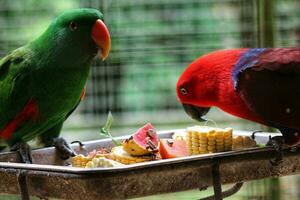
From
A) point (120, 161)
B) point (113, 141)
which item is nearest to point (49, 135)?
point (113, 141)

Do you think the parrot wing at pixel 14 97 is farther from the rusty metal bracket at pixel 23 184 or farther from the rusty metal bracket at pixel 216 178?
the rusty metal bracket at pixel 216 178

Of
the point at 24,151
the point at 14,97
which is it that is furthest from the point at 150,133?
the point at 14,97

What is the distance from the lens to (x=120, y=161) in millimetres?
1894

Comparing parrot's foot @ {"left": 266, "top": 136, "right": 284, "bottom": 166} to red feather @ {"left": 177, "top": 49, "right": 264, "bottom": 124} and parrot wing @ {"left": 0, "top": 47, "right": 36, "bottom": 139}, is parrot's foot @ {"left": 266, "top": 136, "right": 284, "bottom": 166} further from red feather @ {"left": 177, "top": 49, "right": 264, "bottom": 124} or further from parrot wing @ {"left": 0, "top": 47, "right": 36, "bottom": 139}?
parrot wing @ {"left": 0, "top": 47, "right": 36, "bottom": 139}

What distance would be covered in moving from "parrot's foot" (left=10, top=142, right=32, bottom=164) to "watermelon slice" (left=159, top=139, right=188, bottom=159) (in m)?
0.46

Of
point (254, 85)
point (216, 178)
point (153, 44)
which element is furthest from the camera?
point (153, 44)

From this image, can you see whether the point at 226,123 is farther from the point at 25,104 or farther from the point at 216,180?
the point at 216,180

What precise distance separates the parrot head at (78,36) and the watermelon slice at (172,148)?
1.79ft

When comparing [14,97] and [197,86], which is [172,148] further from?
[14,97]

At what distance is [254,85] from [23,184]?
0.86 metres

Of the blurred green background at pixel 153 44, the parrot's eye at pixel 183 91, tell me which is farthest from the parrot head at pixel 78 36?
the blurred green background at pixel 153 44

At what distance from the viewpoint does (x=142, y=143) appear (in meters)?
1.96

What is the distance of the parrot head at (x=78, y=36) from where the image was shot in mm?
2441

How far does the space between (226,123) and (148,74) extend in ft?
1.57
